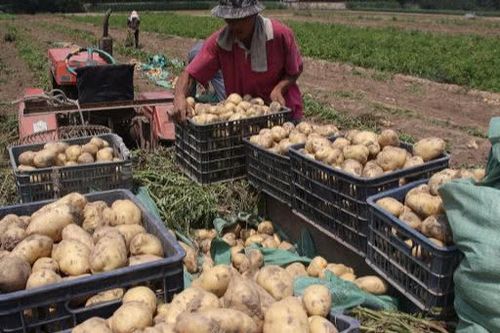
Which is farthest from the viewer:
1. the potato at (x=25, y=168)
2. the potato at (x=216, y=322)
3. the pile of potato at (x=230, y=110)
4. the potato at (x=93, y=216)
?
the pile of potato at (x=230, y=110)

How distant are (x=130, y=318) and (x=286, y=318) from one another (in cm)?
63

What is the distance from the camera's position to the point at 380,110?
36.0ft

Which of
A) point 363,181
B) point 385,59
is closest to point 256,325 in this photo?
point 363,181

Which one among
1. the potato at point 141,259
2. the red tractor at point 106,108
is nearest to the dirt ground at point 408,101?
the red tractor at point 106,108

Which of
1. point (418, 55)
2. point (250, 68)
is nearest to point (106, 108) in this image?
point (250, 68)

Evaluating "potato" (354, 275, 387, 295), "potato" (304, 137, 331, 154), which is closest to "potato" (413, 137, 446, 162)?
"potato" (304, 137, 331, 154)

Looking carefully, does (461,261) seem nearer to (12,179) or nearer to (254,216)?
(254,216)

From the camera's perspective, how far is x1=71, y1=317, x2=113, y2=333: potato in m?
2.08

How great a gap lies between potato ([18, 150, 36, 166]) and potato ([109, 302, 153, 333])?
206 cm

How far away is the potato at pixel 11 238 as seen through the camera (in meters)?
2.75

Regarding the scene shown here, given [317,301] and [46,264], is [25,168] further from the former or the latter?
[317,301]

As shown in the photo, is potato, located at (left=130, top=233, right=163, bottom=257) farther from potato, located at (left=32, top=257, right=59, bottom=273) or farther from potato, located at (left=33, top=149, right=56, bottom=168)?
potato, located at (left=33, top=149, right=56, bottom=168)

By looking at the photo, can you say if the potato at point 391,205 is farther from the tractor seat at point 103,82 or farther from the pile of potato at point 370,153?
the tractor seat at point 103,82

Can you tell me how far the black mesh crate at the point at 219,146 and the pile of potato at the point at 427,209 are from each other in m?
1.62
